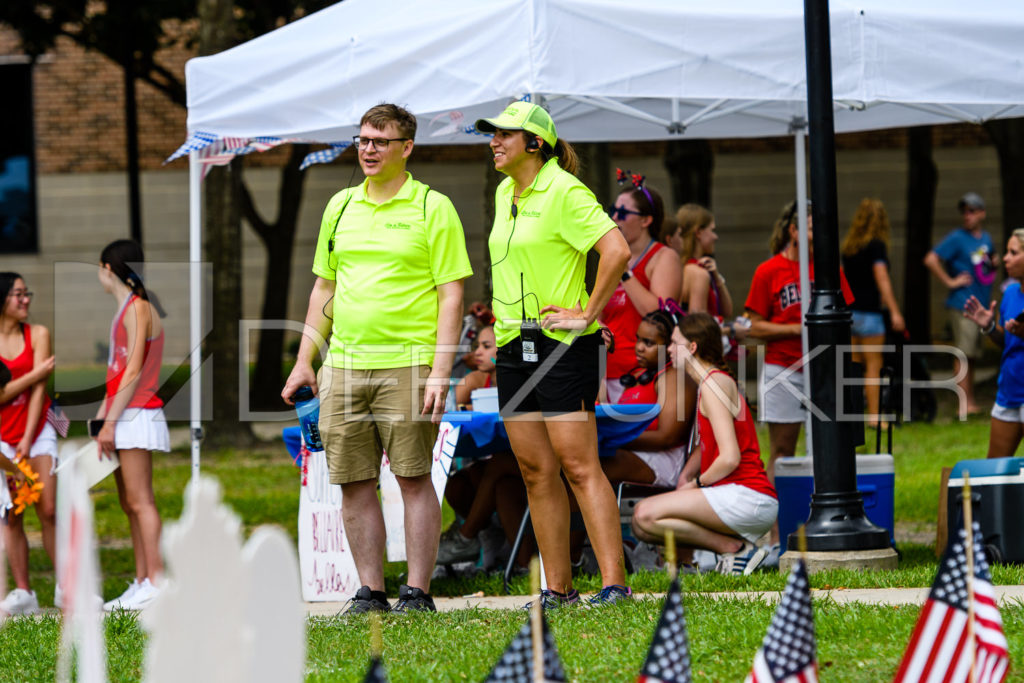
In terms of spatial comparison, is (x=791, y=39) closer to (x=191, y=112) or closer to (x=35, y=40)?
(x=191, y=112)

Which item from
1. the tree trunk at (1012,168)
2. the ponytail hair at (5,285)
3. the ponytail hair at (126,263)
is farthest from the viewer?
the tree trunk at (1012,168)

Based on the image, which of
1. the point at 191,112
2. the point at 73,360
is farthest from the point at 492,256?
the point at 73,360

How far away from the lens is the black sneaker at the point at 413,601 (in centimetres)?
577

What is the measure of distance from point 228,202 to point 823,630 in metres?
9.73

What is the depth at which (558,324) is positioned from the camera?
5.31 m

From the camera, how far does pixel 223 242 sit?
13.6 meters

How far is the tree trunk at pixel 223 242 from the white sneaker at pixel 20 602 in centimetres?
599

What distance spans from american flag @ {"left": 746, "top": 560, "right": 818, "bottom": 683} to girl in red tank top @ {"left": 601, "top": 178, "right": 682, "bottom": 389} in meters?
4.29

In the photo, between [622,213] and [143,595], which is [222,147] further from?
[143,595]

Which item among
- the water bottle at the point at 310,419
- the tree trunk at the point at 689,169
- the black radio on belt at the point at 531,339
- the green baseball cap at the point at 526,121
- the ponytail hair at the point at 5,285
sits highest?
the tree trunk at the point at 689,169

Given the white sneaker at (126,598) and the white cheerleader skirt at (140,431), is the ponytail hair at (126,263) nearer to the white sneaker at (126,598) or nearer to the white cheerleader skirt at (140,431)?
the white cheerleader skirt at (140,431)

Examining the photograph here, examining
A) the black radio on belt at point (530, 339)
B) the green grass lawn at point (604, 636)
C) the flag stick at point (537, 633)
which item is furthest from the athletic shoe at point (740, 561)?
A: the flag stick at point (537, 633)

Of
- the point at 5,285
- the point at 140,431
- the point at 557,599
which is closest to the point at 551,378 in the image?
the point at 557,599

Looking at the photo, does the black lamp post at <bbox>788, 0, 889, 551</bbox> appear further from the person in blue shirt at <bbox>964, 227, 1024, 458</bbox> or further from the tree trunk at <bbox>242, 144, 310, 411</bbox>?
the tree trunk at <bbox>242, 144, 310, 411</bbox>
